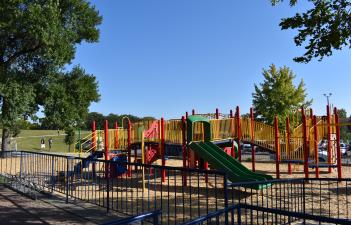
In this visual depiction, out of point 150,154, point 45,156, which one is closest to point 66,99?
point 150,154

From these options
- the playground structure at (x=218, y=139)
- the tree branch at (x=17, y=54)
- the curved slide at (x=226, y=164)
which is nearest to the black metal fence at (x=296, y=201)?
the curved slide at (x=226, y=164)

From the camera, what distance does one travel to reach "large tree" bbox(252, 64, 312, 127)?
1545 inches

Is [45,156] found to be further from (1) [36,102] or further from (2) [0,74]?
(1) [36,102]

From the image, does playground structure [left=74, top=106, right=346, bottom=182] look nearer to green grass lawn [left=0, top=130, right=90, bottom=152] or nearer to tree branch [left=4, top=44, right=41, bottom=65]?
tree branch [left=4, top=44, right=41, bottom=65]

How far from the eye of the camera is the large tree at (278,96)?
39250 mm

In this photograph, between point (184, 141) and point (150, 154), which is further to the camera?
point (150, 154)

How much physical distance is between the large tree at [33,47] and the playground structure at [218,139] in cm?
927

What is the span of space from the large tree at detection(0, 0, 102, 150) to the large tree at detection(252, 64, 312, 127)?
60.7ft

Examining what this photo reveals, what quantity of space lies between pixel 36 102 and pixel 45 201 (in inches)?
848

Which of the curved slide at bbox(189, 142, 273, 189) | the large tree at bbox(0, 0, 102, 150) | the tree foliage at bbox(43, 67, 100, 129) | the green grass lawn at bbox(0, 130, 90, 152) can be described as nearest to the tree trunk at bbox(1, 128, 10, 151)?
the large tree at bbox(0, 0, 102, 150)

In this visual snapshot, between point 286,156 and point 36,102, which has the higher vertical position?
point 36,102

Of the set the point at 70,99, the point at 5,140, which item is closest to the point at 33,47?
the point at 70,99

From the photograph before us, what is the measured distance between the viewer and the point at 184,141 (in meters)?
16.3

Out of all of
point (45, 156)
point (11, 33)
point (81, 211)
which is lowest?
point (81, 211)
